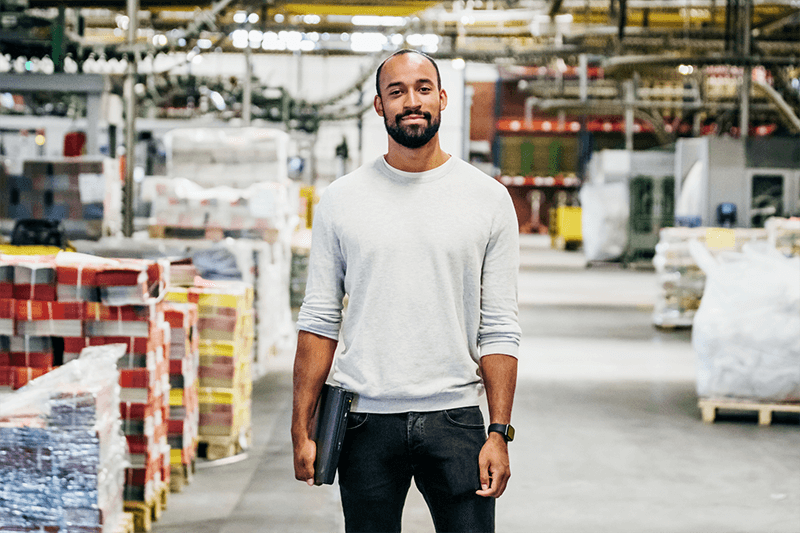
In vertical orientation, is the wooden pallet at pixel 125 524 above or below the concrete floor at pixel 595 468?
above

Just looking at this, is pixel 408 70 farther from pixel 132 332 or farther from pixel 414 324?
pixel 132 332

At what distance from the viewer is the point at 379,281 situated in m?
2.47

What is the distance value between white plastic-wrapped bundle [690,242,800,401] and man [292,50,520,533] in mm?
5670

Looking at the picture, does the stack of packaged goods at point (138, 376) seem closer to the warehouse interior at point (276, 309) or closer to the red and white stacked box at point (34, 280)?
the warehouse interior at point (276, 309)

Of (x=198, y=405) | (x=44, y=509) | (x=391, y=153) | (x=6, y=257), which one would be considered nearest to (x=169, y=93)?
(x=198, y=405)

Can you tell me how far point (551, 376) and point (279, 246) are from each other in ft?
10.5

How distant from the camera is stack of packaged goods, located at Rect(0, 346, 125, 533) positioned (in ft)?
12.3

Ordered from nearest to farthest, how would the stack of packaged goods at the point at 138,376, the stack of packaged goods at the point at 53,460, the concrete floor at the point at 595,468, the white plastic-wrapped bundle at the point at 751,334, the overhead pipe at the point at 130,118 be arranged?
1. the stack of packaged goods at the point at 53,460
2. the stack of packaged goods at the point at 138,376
3. the concrete floor at the point at 595,468
4. the white plastic-wrapped bundle at the point at 751,334
5. the overhead pipe at the point at 130,118

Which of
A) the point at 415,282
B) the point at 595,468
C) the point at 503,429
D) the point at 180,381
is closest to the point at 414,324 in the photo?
the point at 415,282

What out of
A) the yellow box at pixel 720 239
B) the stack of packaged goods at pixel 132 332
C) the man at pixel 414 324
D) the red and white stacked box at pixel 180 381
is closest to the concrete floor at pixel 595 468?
the red and white stacked box at pixel 180 381

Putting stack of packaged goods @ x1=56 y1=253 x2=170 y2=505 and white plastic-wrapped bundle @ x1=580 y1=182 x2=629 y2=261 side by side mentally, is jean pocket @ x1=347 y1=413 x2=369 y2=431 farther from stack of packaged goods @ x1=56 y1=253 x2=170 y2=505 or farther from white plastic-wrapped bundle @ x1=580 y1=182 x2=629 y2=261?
white plastic-wrapped bundle @ x1=580 y1=182 x2=629 y2=261

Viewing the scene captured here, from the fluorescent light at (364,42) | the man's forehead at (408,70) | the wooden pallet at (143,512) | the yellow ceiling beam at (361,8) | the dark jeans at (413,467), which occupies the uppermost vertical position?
the fluorescent light at (364,42)

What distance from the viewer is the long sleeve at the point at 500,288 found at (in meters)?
2.51

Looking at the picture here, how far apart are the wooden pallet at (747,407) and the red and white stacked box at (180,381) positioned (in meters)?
4.32
